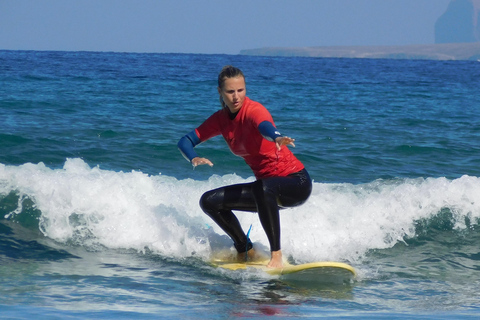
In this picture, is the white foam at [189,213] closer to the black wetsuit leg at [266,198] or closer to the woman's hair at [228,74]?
the black wetsuit leg at [266,198]

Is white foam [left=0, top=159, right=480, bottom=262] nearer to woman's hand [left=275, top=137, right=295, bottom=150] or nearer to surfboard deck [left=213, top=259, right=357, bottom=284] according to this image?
surfboard deck [left=213, top=259, right=357, bottom=284]

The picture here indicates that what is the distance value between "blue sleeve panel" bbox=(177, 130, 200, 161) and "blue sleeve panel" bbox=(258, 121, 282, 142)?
2.22 feet

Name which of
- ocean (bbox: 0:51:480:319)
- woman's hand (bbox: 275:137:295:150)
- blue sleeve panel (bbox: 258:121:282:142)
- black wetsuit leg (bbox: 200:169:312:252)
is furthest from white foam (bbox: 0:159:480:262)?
woman's hand (bbox: 275:137:295:150)

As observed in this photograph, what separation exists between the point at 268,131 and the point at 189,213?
9.62ft

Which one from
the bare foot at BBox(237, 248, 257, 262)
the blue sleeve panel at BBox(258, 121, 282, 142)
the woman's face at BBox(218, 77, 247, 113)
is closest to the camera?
the blue sleeve panel at BBox(258, 121, 282, 142)

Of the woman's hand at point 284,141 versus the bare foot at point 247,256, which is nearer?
the woman's hand at point 284,141

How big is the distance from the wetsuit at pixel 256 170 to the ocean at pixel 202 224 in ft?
1.95

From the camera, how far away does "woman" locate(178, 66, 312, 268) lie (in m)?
4.90

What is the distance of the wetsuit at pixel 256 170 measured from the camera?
493 cm

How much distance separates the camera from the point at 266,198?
5070mm

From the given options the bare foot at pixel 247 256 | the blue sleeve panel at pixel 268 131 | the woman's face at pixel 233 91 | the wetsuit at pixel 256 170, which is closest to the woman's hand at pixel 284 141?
the blue sleeve panel at pixel 268 131

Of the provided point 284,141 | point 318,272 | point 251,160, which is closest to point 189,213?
point 251,160

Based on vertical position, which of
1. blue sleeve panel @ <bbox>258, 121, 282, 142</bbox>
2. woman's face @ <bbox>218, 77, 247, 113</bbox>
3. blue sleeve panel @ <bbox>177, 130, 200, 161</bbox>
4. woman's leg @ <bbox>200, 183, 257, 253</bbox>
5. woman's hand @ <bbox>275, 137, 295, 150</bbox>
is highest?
woman's face @ <bbox>218, 77, 247, 113</bbox>

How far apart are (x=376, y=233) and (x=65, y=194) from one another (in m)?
3.53
